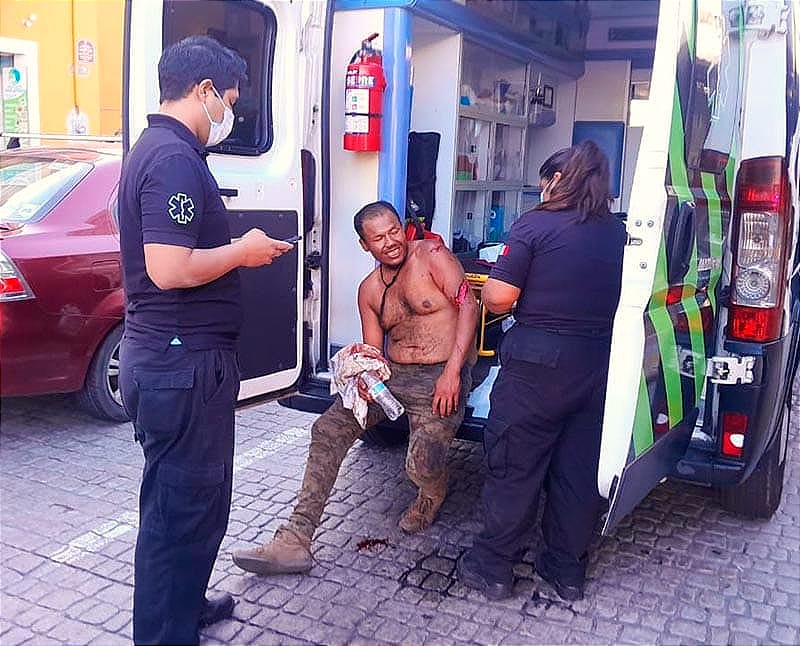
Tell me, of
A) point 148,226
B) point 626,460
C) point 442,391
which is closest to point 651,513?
point 442,391

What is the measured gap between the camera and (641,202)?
2.51m

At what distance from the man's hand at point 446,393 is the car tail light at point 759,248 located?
3.69 feet

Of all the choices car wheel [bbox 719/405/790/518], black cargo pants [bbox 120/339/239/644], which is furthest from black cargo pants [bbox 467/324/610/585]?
black cargo pants [bbox 120/339/239/644]

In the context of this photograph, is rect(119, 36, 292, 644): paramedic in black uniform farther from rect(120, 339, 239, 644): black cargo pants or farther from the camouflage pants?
the camouflage pants

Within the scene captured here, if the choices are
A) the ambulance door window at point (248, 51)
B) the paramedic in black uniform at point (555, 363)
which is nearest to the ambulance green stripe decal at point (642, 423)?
the paramedic in black uniform at point (555, 363)

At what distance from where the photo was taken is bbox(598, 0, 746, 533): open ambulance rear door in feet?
8.20

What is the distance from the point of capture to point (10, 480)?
4.32 m

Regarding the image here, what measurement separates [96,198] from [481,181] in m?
2.65

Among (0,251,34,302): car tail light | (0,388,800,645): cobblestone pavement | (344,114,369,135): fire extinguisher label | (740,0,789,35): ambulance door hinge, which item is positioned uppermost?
(740,0,789,35): ambulance door hinge

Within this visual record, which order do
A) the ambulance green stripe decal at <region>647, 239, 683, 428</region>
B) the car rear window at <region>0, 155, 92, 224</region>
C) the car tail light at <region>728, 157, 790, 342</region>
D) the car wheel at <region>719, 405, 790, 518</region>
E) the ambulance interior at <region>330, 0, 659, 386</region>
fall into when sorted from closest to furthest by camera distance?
1. the ambulance green stripe decal at <region>647, 239, 683, 428</region>
2. the car tail light at <region>728, 157, 790, 342</region>
3. the car wheel at <region>719, 405, 790, 518</region>
4. the car rear window at <region>0, 155, 92, 224</region>
5. the ambulance interior at <region>330, 0, 659, 386</region>

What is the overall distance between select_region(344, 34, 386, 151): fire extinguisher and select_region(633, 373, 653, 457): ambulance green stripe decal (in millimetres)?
1749

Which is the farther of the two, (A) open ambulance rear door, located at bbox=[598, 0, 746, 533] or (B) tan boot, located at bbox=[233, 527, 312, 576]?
(B) tan boot, located at bbox=[233, 527, 312, 576]

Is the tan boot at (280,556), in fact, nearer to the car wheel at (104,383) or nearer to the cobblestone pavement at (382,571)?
the cobblestone pavement at (382,571)

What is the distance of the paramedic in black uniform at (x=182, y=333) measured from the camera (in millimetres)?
2361
